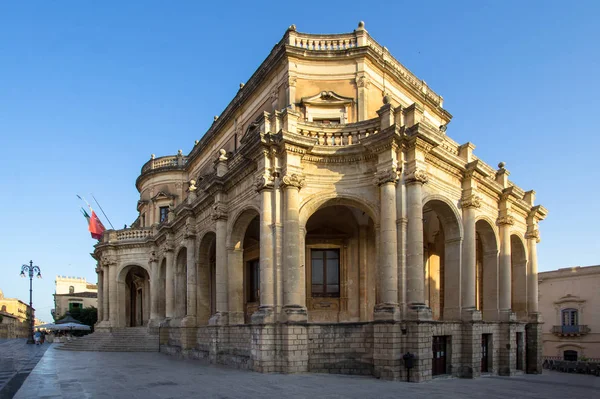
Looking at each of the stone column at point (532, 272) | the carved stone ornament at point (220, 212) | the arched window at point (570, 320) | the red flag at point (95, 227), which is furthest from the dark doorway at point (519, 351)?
the red flag at point (95, 227)

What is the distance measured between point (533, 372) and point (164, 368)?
53.5ft

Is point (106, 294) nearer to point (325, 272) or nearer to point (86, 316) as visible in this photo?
point (325, 272)

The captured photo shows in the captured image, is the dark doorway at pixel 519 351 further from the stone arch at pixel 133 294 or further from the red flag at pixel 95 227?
the red flag at pixel 95 227

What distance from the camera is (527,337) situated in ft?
71.7

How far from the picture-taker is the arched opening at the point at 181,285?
25.4 m

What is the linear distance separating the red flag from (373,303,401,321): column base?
27550 millimetres

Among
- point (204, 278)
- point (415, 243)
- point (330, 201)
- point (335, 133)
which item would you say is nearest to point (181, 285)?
point (204, 278)

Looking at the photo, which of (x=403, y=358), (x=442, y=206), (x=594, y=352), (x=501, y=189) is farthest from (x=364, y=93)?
(x=594, y=352)

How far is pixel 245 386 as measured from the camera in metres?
12.0

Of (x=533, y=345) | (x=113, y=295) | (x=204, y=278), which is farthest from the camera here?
(x=113, y=295)

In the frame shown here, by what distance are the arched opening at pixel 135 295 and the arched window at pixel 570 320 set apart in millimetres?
32061

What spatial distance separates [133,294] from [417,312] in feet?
103

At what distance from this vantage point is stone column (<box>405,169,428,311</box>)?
14180 millimetres

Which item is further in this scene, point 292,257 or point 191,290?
point 191,290
